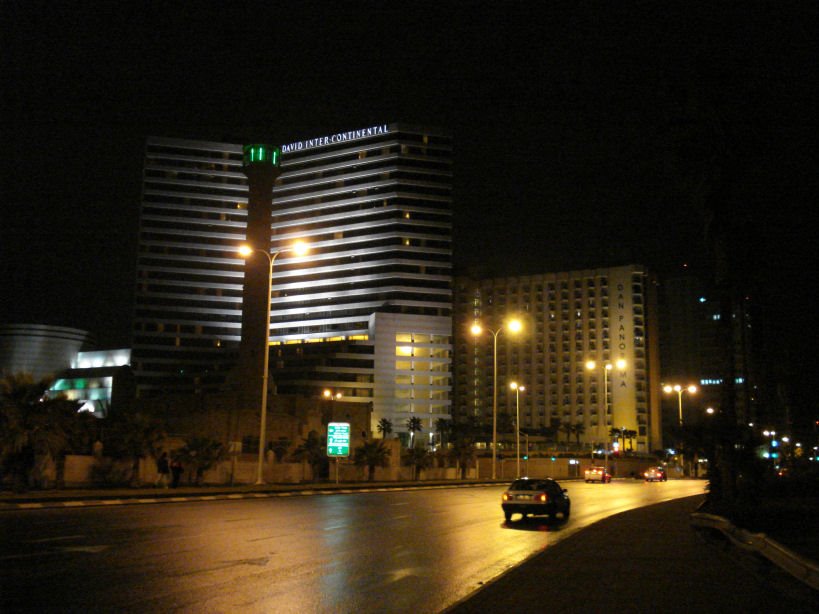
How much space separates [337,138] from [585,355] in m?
75.3

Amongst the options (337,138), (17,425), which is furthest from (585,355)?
(17,425)

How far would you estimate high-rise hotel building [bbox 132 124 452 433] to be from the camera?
146 meters

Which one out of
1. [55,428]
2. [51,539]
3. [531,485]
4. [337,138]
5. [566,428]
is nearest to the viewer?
[51,539]

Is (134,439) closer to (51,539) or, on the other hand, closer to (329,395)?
(51,539)

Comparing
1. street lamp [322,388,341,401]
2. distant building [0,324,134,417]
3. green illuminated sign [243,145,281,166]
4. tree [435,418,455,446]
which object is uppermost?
green illuminated sign [243,145,281,166]

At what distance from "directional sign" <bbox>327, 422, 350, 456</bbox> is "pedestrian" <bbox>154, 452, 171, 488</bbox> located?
35.3 feet

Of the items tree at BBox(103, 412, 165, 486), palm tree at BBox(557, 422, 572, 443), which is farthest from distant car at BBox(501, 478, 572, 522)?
palm tree at BBox(557, 422, 572, 443)

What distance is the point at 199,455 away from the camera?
38500 millimetres

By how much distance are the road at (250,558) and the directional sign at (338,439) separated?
20489mm

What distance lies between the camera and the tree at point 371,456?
54.2m

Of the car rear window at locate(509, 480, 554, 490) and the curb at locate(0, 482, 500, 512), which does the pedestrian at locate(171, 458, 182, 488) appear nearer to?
the curb at locate(0, 482, 500, 512)

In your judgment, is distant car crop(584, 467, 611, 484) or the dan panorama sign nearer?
distant car crop(584, 467, 611, 484)

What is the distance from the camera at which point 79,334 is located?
160750 millimetres

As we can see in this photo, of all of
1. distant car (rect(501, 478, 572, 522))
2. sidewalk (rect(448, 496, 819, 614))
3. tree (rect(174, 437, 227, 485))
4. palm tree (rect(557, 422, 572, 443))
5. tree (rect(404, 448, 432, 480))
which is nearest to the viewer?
sidewalk (rect(448, 496, 819, 614))
